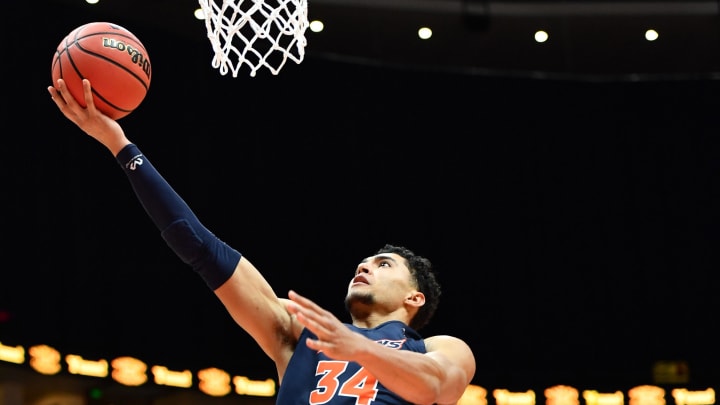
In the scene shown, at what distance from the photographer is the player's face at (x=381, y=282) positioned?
366 cm

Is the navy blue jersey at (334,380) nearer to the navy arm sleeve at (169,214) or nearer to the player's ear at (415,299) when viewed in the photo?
the player's ear at (415,299)

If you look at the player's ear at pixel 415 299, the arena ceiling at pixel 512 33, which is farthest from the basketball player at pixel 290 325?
the arena ceiling at pixel 512 33

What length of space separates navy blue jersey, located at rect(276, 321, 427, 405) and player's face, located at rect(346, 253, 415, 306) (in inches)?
6.0

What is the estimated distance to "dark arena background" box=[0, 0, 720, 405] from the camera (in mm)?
8250

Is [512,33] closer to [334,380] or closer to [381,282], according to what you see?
[381,282]

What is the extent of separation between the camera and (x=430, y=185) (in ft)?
31.1

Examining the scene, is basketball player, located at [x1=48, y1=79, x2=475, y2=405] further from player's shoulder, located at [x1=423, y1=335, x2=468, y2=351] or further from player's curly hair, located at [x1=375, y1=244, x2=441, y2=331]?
player's curly hair, located at [x1=375, y1=244, x2=441, y2=331]

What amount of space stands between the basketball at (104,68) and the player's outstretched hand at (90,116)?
0.03 metres

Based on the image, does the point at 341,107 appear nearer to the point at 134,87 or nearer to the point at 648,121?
the point at 648,121

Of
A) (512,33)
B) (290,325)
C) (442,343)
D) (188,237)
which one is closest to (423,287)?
(442,343)

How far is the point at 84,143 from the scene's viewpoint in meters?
8.59

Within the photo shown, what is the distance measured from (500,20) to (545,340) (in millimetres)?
2801

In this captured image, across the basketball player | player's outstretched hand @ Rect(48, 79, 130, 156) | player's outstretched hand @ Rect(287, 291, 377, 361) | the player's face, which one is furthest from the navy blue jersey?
player's outstretched hand @ Rect(48, 79, 130, 156)

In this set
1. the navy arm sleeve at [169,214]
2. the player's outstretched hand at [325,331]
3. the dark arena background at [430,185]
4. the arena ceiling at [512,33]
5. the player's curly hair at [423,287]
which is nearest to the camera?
the player's outstretched hand at [325,331]
